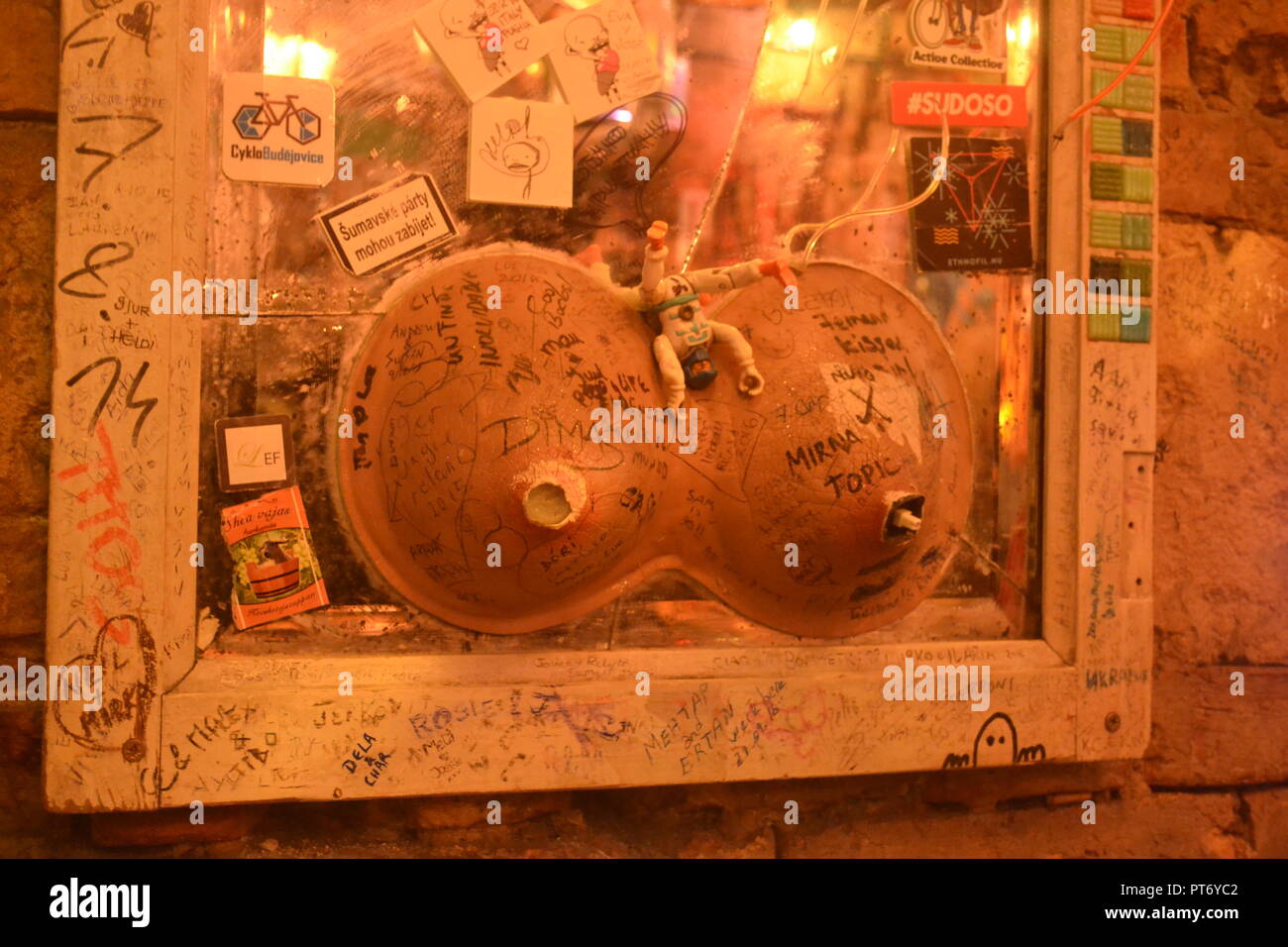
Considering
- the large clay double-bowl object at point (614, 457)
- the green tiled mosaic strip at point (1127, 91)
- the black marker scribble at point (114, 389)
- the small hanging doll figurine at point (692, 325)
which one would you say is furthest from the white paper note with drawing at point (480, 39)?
the green tiled mosaic strip at point (1127, 91)

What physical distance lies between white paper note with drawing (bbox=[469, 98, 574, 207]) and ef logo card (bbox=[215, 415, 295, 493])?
0.66 metres

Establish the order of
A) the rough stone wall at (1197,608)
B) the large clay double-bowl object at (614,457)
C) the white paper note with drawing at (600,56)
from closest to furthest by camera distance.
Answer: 1. the large clay double-bowl object at (614,457)
2. the white paper note with drawing at (600,56)
3. the rough stone wall at (1197,608)

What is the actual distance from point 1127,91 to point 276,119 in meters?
2.00

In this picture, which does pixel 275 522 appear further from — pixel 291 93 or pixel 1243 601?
pixel 1243 601

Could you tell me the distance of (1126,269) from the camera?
81.7 inches

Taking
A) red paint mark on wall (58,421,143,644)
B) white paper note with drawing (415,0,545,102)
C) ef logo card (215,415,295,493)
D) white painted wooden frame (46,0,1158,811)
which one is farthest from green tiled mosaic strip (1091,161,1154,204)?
red paint mark on wall (58,421,143,644)

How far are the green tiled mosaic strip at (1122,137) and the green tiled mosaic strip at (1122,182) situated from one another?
0.04 metres

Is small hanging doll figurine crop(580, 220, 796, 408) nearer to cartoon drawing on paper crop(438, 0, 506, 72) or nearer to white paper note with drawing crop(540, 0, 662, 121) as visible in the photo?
white paper note with drawing crop(540, 0, 662, 121)

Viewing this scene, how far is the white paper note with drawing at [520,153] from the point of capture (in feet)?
6.03

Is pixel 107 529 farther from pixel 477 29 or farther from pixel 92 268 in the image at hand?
pixel 477 29

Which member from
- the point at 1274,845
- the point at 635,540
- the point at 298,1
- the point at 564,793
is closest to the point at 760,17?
the point at 298,1

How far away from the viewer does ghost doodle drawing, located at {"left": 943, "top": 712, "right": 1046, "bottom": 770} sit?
1.97 meters

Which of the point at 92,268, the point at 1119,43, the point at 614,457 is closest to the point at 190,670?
the point at 92,268

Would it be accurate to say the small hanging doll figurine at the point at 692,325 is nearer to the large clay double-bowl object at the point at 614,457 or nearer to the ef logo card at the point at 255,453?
the large clay double-bowl object at the point at 614,457
